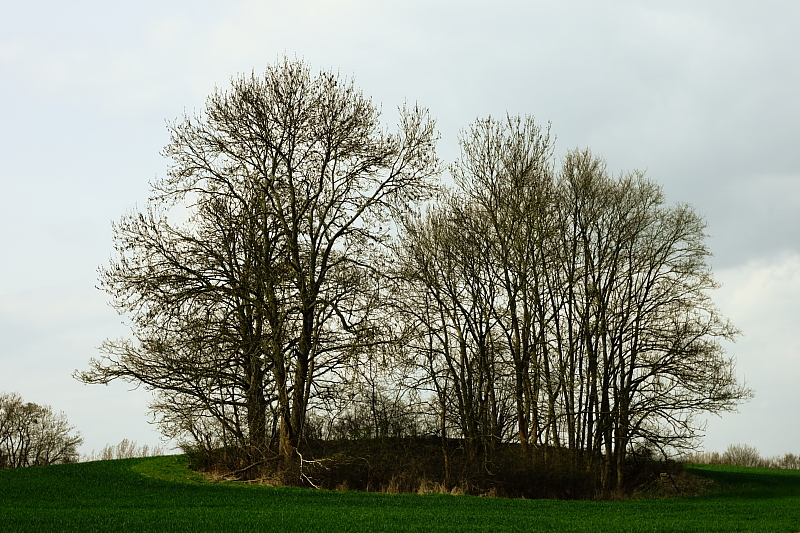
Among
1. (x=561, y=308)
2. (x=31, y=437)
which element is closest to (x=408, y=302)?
(x=561, y=308)

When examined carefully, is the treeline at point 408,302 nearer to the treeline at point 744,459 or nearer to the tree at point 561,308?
the tree at point 561,308

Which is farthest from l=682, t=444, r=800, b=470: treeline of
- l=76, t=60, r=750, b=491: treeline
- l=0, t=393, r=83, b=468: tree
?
l=0, t=393, r=83, b=468: tree

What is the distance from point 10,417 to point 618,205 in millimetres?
37026

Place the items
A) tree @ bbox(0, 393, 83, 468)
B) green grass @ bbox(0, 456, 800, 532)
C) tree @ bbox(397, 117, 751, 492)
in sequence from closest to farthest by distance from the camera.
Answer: green grass @ bbox(0, 456, 800, 532) → tree @ bbox(397, 117, 751, 492) → tree @ bbox(0, 393, 83, 468)

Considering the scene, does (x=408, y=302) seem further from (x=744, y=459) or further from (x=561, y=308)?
(x=744, y=459)

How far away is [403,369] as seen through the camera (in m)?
24.9

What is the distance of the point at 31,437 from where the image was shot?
144ft

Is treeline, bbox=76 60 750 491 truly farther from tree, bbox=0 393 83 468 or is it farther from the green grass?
tree, bbox=0 393 83 468

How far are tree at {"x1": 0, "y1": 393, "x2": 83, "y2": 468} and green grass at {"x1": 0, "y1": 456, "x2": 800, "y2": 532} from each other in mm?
20726

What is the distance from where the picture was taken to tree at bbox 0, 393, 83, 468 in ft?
142

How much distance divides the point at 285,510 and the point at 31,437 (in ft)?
113

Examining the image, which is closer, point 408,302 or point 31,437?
point 408,302

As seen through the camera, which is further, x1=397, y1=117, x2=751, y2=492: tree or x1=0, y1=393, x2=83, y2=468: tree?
x1=0, y1=393, x2=83, y2=468: tree

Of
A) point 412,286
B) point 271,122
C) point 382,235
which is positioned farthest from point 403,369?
point 271,122
